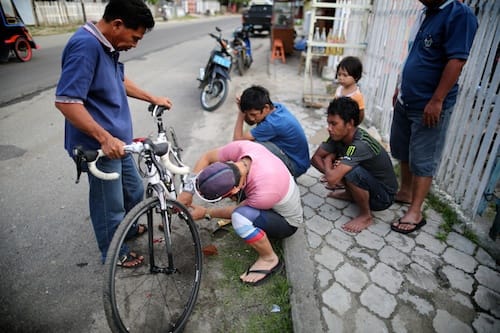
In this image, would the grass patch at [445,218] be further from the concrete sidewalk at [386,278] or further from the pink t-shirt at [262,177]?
the pink t-shirt at [262,177]

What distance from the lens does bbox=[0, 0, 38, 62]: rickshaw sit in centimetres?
784

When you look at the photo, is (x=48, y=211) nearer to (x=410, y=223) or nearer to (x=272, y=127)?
(x=272, y=127)

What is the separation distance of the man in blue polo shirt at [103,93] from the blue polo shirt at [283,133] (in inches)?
46.6

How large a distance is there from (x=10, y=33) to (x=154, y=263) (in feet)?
A: 29.6

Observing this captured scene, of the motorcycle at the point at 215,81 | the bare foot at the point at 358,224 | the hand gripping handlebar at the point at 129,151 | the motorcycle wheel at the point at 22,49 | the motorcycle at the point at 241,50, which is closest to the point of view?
the hand gripping handlebar at the point at 129,151

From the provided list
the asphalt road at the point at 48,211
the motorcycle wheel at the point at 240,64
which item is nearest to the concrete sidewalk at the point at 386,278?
the asphalt road at the point at 48,211

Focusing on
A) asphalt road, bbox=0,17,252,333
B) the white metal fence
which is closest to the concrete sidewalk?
the white metal fence

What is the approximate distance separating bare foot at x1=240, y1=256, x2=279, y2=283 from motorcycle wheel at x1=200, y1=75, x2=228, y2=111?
4.06 meters

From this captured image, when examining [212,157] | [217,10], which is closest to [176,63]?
[212,157]

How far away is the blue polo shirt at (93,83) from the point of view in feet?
5.48

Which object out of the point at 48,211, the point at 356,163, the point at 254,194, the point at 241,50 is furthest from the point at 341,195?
the point at 241,50

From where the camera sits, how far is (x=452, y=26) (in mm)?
2307

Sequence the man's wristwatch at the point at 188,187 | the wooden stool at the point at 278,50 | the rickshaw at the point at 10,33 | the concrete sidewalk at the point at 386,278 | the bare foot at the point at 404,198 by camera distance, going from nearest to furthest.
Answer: the concrete sidewalk at the point at 386,278 → the man's wristwatch at the point at 188,187 → the bare foot at the point at 404,198 → the rickshaw at the point at 10,33 → the wooden stool at the point at 278,50

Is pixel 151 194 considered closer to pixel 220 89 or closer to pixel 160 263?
pixel 160 263
